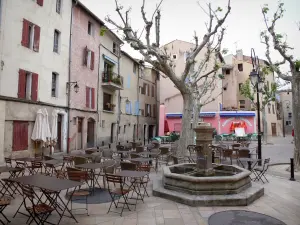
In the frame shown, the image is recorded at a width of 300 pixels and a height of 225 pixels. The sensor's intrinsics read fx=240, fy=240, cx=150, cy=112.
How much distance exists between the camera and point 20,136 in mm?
12930

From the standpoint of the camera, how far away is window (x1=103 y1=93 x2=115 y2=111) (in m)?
22.8

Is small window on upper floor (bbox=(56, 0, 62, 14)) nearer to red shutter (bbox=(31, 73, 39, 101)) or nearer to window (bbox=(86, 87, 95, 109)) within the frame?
red shutter (bbox=(31, 73, 39, 101))

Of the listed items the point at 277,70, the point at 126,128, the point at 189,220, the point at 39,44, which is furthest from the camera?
the point at 126,128

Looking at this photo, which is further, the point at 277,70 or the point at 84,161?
the point at 277,70

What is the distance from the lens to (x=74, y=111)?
17797mm

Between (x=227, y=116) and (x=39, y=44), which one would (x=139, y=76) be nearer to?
(x=227, y=116)

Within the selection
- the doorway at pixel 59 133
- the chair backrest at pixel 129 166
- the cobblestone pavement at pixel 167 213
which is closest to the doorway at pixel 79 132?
the doorway at pixel 59 133

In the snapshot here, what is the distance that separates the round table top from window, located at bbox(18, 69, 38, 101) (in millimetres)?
12081

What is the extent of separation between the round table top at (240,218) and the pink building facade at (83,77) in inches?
556

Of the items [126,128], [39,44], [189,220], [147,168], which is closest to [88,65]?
[39,44]

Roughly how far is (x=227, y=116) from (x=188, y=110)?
67.0 feet

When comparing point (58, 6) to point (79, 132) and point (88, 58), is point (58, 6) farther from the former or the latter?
point (79, 132)

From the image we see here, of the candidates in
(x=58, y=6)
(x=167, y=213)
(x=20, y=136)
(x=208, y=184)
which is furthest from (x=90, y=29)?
(x=167, y=213)

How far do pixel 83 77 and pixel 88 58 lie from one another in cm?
185
